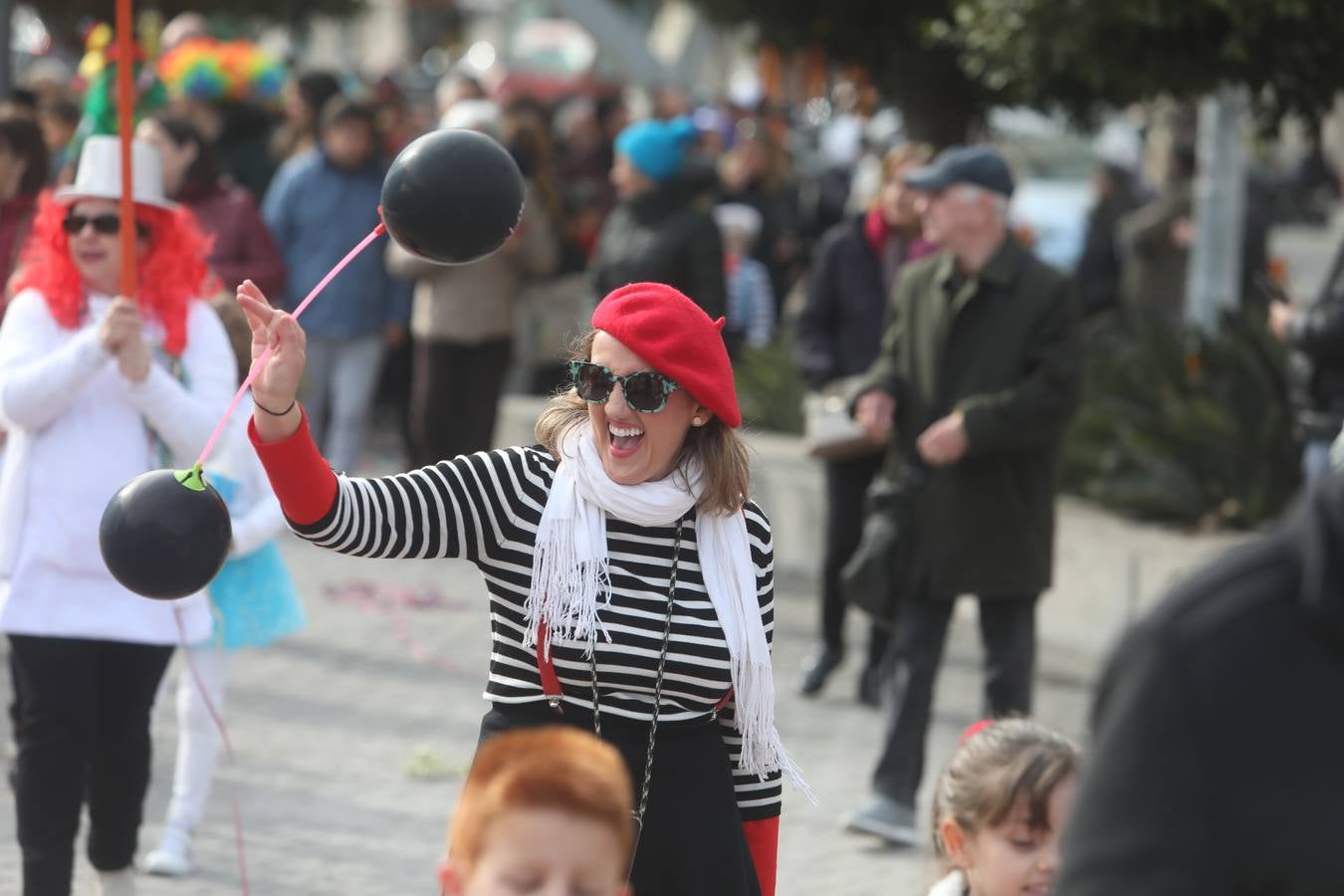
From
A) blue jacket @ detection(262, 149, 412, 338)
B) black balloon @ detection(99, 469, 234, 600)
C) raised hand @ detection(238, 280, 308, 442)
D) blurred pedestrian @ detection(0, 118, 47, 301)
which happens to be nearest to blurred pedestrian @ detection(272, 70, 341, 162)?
blue jacket @ detection(262, 149, 412, 338)

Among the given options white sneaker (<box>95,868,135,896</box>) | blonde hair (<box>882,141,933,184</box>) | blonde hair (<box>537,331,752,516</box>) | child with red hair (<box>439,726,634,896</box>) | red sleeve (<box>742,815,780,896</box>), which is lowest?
white sneaker (<box>95,868,135,896</box>)

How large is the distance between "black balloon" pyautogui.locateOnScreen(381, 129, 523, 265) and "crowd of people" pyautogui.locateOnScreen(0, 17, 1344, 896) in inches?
10.6

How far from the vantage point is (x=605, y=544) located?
3.49 m

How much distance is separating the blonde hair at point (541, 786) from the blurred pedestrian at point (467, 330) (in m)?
→ 7.49

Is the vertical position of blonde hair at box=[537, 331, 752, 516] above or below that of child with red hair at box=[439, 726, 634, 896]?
above

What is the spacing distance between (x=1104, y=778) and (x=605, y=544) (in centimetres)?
171

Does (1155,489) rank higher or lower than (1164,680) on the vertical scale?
lower

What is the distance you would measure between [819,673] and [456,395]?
299 centimetres

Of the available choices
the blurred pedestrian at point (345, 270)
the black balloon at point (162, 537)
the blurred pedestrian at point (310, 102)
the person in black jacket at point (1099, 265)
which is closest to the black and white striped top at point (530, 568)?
the black balloon at point (162, 537)

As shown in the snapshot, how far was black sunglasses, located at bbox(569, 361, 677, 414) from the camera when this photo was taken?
137 inches

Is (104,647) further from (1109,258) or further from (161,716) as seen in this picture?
(1109,258)

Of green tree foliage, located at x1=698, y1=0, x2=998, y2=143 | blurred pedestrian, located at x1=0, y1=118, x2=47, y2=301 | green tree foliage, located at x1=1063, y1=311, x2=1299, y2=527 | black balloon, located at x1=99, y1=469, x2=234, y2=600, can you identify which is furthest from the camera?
green tree foliage, located at x1=698, y1=0, x2=998, y2=143

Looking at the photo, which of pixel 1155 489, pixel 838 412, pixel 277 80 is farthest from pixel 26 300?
pixel 277 80

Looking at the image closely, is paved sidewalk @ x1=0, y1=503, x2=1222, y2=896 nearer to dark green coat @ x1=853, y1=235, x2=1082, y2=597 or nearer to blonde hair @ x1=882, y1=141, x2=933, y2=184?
dark green coat @ x1=853, y1=235, x2=1082, y2=597
